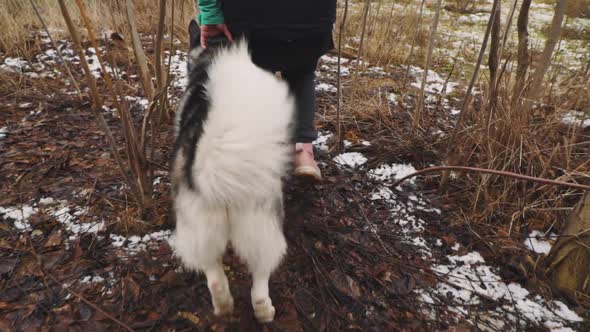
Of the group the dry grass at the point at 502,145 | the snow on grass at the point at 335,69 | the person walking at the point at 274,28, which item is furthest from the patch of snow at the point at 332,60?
the person walking at the point at 274,28

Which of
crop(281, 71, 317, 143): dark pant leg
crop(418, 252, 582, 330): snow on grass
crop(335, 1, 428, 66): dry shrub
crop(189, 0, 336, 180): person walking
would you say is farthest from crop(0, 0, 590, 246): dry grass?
crop(335, 1, 428, 66): dry shrub

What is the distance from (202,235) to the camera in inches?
36.0

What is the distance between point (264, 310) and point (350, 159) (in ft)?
4.37

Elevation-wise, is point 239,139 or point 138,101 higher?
point 239,139

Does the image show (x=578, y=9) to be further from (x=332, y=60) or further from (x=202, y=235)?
(x=202, y=235)

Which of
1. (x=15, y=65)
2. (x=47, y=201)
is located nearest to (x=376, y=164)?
(x=47, y=201)

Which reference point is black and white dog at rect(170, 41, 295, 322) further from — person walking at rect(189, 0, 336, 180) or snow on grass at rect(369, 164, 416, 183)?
snow on grass at rect(369, 164, 416, 183)

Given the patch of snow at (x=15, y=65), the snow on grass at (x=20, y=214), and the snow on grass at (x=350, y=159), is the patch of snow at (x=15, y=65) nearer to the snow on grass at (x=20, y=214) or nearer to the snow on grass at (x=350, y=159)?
the snow on grass at (x=20, y=214)

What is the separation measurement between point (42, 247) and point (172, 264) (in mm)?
632

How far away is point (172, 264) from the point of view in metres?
1.38

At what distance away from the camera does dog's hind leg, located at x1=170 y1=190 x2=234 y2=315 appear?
0.89m

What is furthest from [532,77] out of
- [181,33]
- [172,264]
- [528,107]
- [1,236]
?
[181,33]

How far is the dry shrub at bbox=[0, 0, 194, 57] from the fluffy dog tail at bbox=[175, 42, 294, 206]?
8.12 feet

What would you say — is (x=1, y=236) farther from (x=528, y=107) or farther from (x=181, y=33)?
(x=181, y=33)
